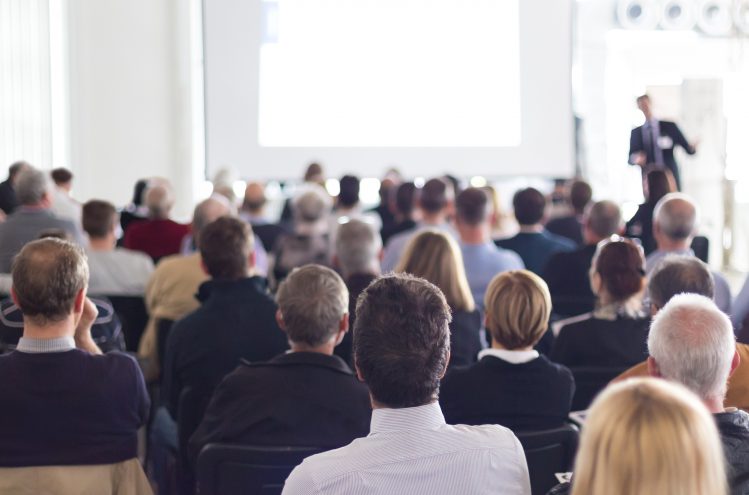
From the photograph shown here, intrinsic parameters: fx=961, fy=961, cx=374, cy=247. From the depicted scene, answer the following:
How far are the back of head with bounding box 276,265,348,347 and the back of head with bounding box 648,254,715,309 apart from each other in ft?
3.52

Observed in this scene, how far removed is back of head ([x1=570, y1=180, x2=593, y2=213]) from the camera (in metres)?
6.63

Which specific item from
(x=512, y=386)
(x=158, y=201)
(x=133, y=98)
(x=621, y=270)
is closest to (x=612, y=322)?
(x=621, y=270)

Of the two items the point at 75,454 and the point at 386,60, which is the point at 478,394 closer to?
the point at 75,454

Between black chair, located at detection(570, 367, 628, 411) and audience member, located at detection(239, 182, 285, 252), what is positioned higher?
audience member, located at detection(239, 182, 285, 252)

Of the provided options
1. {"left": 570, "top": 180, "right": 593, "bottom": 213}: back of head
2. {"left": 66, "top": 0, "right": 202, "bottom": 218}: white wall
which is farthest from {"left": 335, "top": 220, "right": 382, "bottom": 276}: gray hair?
{"left": 66, "top": 0, "right": 202, "bottom": 218}: white wall

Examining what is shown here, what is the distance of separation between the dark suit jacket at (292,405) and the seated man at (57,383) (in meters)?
0.25

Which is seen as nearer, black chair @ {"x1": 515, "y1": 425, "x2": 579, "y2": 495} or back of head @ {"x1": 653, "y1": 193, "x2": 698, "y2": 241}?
black chair @ {"x1": 515, "y1": 425, "x2": 579, "y2": 495}

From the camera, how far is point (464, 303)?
3.66 metres

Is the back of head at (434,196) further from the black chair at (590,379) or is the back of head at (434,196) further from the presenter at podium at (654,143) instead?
the presenter at podium at (654,143)

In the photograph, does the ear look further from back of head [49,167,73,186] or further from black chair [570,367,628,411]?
back of head [49,167,73,186]

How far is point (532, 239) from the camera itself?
5.45 meters

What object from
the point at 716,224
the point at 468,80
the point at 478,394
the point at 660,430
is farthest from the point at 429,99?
the point at 660,430

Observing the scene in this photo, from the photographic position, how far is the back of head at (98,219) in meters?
4.68

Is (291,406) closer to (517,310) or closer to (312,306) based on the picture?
(312,306)
